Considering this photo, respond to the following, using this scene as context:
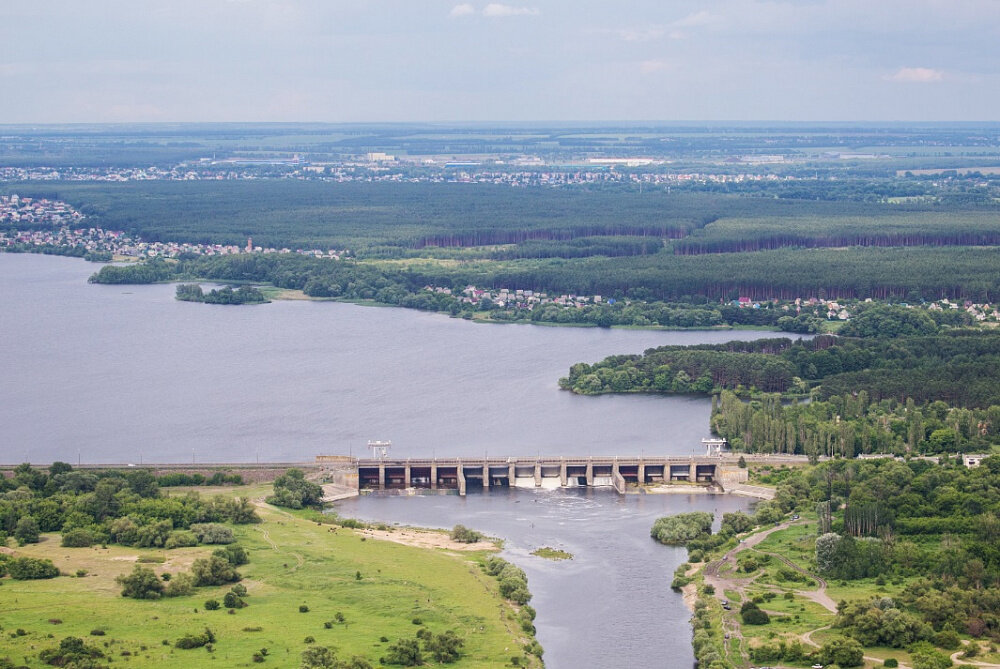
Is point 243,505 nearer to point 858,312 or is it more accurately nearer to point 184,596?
point 184,596

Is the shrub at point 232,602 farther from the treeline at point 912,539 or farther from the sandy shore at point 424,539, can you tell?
the treeline at point 912,539

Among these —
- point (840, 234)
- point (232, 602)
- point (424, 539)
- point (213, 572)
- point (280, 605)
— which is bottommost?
point (424, 539)

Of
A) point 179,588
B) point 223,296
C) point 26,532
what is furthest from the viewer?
point 223,296

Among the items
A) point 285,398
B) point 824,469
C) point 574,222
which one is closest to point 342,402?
point 285,398

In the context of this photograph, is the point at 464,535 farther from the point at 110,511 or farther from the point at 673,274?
the point at 673,274

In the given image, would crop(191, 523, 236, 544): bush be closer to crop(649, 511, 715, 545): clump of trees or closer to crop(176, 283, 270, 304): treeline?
crop(649, 511, 715, 545): clump of trees

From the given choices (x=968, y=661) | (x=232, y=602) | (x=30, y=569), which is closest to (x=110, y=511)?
(x=30, y=569)

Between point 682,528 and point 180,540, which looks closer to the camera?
point 180,540
